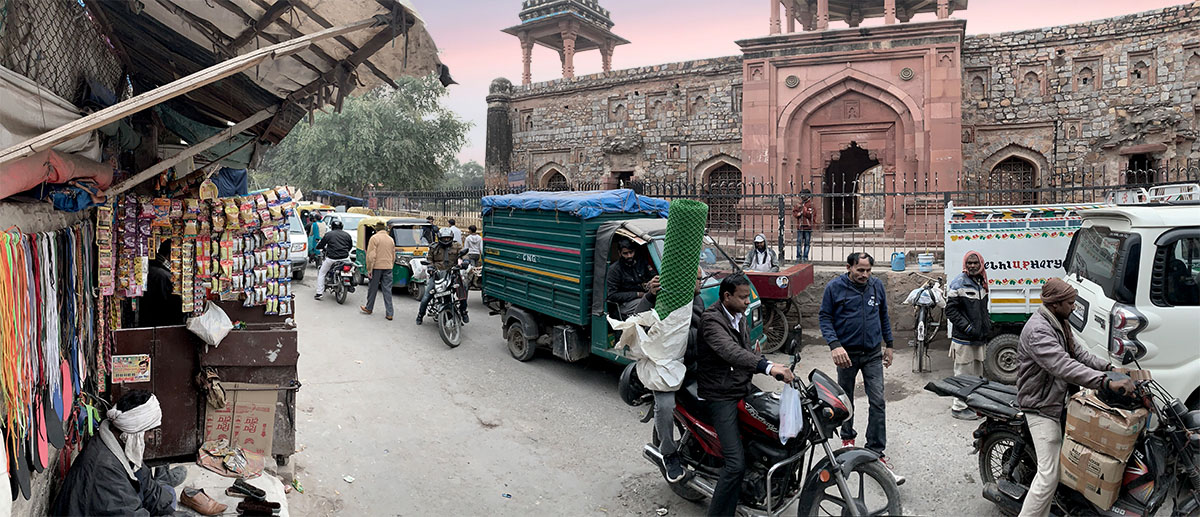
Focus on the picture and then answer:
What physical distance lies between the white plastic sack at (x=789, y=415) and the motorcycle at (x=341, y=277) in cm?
1005

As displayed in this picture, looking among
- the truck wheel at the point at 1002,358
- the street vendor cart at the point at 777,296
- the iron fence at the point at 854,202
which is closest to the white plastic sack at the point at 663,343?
the street vendor cart at the point at 777,296

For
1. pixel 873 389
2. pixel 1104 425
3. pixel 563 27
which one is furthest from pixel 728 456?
pixel 563 27

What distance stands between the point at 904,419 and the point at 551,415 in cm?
350

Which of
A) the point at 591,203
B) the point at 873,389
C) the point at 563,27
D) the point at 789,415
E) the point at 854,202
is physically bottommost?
the point at 873,389

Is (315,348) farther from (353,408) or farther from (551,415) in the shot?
(551,415)

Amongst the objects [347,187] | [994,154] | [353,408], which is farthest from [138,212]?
[347,187]

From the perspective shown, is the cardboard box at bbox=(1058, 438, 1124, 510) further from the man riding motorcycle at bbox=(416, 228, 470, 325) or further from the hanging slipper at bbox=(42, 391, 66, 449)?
the man riding motorcycle at bbox=(416, 228, 470, 325)

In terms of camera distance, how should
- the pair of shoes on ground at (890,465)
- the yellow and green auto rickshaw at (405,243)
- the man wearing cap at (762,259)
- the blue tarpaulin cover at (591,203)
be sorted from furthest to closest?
the yellow and green auto rickshaw at (405,243)
the man wearing cap at (762,259)
the blue tarpaulin cover at (591,203)
the pair of shoes on ground at (890,465)

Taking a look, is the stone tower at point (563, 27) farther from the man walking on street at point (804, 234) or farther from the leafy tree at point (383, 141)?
the man walking on street at point (804, 234)

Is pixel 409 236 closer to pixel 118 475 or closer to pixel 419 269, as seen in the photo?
pixel 419 269

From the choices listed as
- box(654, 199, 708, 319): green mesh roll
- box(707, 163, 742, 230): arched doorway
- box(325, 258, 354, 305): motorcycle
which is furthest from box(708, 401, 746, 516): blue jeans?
box(707, 163, 742, 230): arched doorway

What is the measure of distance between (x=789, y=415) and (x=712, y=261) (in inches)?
168

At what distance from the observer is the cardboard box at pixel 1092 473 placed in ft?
12.1

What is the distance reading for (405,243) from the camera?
45.2 ft
